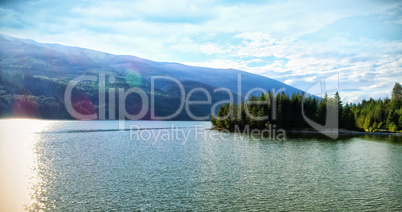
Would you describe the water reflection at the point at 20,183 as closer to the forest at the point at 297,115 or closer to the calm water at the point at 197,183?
the calm water at the point at 197,183

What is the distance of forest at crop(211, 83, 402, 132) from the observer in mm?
125000

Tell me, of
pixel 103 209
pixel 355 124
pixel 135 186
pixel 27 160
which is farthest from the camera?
pixel 355 124

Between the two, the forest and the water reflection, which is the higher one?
the forest

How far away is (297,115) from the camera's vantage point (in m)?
127

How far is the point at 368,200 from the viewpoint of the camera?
88.7 feet

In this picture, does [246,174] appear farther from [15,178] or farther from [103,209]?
[15,178]

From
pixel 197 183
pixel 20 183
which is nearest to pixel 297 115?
pixel 197 183

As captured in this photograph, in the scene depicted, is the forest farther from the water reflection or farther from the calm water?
the water reflection

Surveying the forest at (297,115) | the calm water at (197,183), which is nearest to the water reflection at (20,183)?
the calm water at (197,183)

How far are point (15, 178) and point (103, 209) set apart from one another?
57.0 ft

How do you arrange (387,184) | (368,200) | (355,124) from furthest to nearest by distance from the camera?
(355,124) < (387,184) < (368,200)

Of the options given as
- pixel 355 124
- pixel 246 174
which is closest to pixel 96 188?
pixel 246 174

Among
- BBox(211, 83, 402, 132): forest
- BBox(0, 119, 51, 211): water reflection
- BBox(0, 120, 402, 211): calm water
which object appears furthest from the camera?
BBox(211, 83, 402, 132): forest

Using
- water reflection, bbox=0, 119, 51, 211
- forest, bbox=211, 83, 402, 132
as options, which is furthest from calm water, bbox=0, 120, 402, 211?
forest, bbox=211, 83, 402, 132
